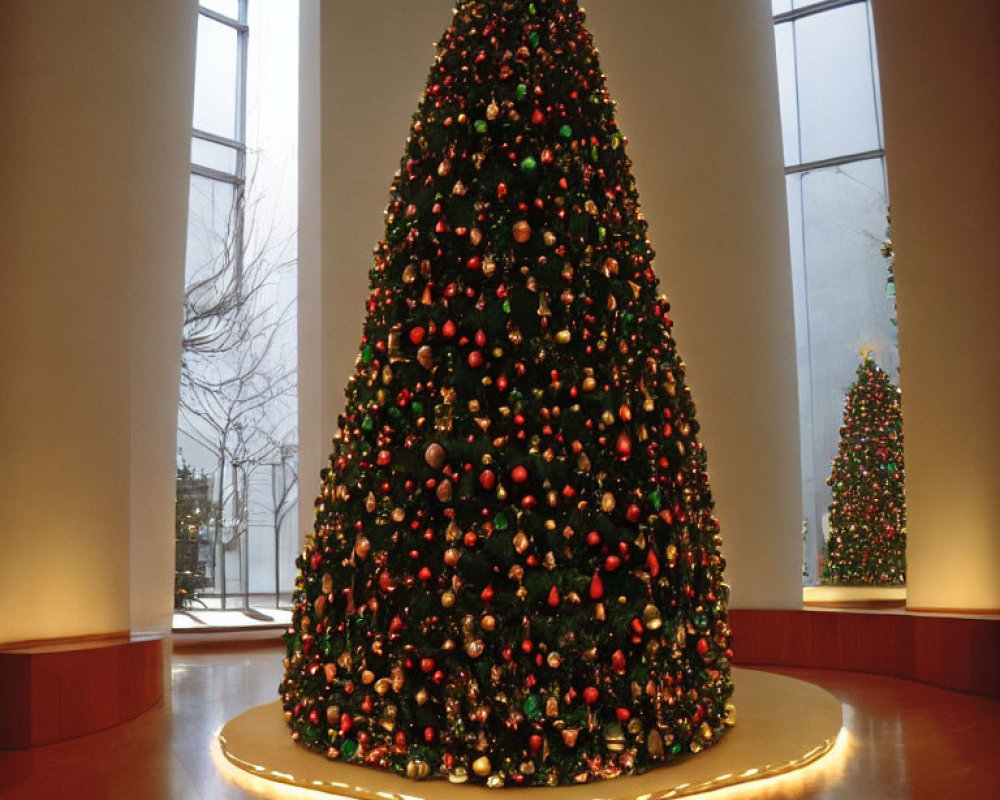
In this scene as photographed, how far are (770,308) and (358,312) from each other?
2392 mm

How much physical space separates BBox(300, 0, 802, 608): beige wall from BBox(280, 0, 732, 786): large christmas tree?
250 cm

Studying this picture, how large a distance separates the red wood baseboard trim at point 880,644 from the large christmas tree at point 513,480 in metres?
1.66

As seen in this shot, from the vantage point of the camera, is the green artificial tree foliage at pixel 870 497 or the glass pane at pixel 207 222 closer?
the green artificial tree foliage at pixel 870 497

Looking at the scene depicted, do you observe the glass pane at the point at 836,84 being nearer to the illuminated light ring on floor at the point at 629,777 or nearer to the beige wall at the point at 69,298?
the beige wall at the point at 69,298

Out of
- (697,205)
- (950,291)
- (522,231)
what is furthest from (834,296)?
(522,231)

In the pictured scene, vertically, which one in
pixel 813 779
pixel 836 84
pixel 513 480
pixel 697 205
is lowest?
pixel 813 779

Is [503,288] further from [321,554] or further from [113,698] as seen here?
[113,698]

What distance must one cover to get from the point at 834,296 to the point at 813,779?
659 cm

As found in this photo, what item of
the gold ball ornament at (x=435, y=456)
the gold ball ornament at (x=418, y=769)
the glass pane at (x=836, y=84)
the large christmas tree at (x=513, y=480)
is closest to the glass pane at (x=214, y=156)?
the glass pane at (x=836, y=84)

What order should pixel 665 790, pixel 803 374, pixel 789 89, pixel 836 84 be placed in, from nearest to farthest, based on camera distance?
1. pixel 665 790
2. pixel 803 374
3. pixel 836 84
4. pixel 789 89

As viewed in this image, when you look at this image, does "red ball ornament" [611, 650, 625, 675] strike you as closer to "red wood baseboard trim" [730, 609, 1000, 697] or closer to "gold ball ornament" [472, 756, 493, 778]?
"gold ball ornament" [472, 756, 493, 778]

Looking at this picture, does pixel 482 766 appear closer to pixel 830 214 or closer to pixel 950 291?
pixel 950 291

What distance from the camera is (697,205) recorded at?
5.60m

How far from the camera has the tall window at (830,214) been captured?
8.36 metres
